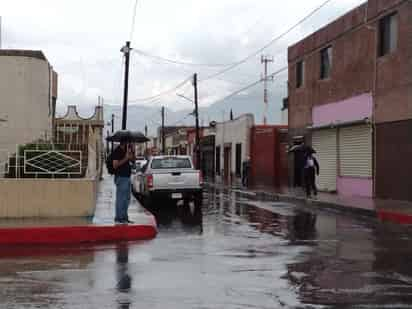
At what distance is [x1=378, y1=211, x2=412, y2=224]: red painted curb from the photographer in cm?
1669

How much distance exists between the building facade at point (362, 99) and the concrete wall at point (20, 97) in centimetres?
1173

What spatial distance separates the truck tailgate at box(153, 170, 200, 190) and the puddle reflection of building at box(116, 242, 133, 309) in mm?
9711

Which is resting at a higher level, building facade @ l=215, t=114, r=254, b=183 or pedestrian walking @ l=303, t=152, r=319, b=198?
building facade @ l=215, t=114, r=254, b=183

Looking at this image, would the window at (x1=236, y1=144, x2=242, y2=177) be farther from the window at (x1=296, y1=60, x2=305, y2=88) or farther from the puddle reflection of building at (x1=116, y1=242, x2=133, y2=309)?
the puddle reflection of building at (x1=116, y1=242, x2=133, y2=309)

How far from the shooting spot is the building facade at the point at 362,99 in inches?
869

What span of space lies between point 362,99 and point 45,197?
14.9 meters

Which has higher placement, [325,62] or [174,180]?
[325,62]

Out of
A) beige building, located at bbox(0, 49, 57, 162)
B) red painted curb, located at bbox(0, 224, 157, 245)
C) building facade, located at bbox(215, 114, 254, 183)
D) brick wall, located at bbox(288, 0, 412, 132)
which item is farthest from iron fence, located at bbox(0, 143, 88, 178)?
building facade, located at bbox(215, 114, 254, 183)

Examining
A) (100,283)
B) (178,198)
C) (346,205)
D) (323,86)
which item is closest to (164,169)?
(178,198)

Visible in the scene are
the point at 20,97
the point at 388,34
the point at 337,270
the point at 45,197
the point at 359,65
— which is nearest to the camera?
the point at 337,270

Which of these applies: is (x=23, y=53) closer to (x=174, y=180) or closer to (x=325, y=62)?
(x=174, y=180)

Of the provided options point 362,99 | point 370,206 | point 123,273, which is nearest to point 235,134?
point 362,99

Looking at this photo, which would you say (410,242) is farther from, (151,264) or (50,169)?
(50,169)

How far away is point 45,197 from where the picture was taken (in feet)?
46.8
